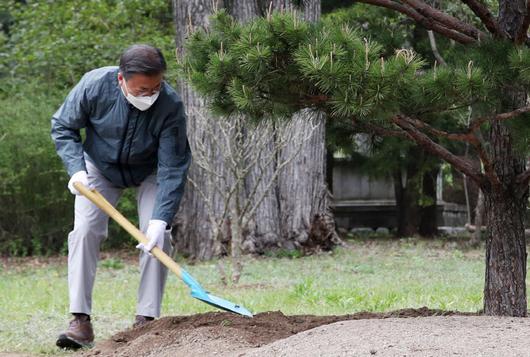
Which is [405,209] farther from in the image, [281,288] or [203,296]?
[203,296]

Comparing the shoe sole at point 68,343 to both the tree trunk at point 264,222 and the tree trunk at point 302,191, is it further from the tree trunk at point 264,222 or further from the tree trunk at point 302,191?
the tree trunk at point 302,191

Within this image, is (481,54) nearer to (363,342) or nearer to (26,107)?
(363,342)

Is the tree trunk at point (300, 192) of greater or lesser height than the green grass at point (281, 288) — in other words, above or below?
above

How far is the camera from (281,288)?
8.48 metres

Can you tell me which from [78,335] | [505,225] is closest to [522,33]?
[505,225]

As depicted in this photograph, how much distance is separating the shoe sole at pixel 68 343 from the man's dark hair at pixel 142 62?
4.95 feet

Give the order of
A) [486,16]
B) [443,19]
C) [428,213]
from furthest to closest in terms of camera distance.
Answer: [428,213] < [443,19] < [486,16]

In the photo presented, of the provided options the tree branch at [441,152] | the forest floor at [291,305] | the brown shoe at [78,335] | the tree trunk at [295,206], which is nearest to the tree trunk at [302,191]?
the tree trunk at [295,206]

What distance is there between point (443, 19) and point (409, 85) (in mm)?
994

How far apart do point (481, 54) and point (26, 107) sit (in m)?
9.28

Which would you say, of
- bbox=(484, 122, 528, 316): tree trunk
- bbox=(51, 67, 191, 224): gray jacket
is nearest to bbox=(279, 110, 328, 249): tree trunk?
bbox=(51, 67, 191, 224): gray jacket

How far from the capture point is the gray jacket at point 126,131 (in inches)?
203

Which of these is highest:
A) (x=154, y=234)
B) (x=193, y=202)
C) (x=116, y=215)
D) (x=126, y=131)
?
(x=126, y=131)

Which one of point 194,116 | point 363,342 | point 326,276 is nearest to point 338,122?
point 363,342
